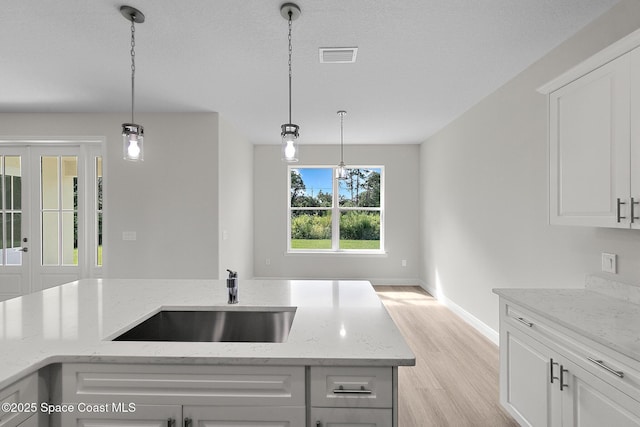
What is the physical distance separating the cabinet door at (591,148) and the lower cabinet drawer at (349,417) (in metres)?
1.47

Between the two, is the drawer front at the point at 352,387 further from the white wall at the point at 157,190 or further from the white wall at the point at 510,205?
the white wall at the point at 157,190

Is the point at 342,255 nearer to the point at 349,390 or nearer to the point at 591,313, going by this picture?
the point at 591,313

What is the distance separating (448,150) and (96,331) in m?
4.51

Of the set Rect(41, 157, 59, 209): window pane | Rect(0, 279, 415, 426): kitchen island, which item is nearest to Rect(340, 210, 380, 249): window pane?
Rect(41, 157, 59, 209): window pane

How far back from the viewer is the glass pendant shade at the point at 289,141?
1911mm

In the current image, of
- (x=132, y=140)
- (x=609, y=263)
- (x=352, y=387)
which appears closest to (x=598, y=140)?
(x=609, y=263)

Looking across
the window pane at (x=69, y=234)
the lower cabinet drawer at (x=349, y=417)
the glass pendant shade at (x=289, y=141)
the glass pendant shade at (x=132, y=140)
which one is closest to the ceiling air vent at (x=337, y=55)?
the glass pendant shade at (x=289, y=141)

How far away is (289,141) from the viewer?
197 cm

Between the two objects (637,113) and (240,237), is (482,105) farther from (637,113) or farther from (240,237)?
(240,237)

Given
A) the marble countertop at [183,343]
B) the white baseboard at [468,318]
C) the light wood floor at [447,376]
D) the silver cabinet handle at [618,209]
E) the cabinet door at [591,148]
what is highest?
the cabinet door at [591,148]

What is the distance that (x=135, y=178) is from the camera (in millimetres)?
4051

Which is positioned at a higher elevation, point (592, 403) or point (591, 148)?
point (591, 148)

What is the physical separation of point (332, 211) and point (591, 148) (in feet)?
15.1

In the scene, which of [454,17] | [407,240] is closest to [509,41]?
[454,17]
